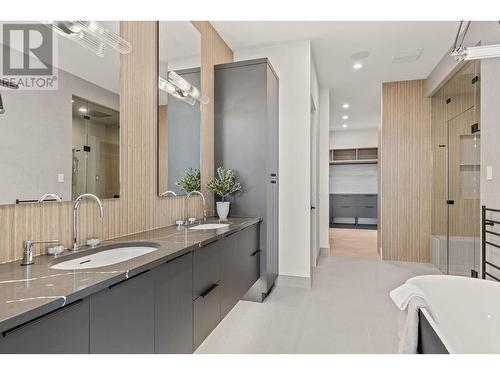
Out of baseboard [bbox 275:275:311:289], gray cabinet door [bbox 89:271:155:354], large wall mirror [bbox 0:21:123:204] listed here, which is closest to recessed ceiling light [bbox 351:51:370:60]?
baseboard [bbox 275:275:311:289]

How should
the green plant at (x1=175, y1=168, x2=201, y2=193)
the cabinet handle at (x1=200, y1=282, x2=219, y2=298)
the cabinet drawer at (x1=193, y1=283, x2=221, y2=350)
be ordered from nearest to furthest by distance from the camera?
the cabinet drawer at (x1=193, y1=283, x2=221, y2=350), the cabinet handle at (x1=200, y1=282, x2=219, y2=298), the green plant at (x1=175, y1=168, x2=201, y2=193)

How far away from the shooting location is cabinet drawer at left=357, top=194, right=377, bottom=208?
8.20 metres

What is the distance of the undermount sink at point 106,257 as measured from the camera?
4.35 ft

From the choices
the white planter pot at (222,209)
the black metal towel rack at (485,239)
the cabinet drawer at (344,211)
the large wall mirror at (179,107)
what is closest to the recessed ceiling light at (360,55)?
the large wall mirror at (179,107)

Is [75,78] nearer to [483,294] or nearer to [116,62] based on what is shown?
[116,62]

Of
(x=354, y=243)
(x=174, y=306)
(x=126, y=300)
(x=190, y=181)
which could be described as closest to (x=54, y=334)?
(x=126, y=300)

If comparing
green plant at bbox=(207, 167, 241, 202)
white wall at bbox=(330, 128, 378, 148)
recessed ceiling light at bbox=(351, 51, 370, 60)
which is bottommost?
green plant at bbox=(207, 167, 241, 202)

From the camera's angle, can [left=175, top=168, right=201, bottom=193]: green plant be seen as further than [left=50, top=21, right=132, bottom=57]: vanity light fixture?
Yes

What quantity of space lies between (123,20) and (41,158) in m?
1.10

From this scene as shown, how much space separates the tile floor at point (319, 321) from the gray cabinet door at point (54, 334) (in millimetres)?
1332

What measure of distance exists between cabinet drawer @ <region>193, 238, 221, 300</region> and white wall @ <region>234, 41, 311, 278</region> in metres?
1.60

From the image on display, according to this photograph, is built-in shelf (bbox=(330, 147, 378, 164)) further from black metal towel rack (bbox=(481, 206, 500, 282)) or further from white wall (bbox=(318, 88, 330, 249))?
black metal towel rack (bbox=(481, 206, 500, 282))

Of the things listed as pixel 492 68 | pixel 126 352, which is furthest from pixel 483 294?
pixel 126 352

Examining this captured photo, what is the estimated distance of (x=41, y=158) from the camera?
4.21 feet
